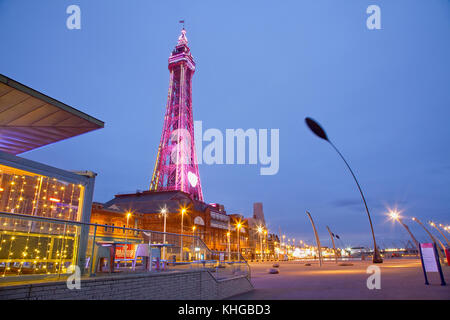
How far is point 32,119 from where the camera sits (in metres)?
11.8

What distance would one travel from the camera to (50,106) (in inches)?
436

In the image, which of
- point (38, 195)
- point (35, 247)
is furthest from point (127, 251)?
point (35, 247)

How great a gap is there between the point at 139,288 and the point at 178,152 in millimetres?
79678

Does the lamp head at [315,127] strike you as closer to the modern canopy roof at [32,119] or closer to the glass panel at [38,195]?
the modern canopy roof at [32,119]

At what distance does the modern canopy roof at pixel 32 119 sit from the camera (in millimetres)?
10281

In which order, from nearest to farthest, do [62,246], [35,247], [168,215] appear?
1. [62,246]
2. [35,247]
3. [168,215]

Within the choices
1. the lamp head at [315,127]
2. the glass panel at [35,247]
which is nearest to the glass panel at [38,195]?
the glass panel at [35,247]

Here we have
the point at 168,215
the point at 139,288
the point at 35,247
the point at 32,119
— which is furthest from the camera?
the point at 168,215

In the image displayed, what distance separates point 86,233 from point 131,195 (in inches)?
2786

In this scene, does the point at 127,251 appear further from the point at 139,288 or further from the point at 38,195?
the point at 38,195

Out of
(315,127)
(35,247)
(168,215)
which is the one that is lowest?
(35,247)

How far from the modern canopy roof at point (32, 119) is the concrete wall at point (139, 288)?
7138 mm
